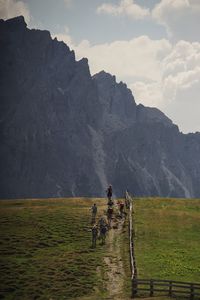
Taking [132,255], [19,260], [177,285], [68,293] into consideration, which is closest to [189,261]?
[132,255]

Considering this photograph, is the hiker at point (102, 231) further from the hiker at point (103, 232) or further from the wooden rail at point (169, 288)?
the wooden rail at point (169, 288)

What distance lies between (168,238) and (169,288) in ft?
51.2

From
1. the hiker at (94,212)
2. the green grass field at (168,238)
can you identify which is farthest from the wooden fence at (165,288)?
the hiker at (94,212)

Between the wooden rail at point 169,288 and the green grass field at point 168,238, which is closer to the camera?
the wooden rail at point 169,288

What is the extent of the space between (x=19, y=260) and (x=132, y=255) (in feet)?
35.3

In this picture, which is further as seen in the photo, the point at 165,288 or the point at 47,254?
the point at 47,254

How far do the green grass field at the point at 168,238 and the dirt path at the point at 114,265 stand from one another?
1.86m

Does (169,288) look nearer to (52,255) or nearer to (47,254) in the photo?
(52,255)

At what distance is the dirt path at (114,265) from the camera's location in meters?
35.7

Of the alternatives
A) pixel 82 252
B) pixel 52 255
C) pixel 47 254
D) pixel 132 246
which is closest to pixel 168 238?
pixel 132 246

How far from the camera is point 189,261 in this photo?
4216 cm

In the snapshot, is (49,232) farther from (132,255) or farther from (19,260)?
(132,255)

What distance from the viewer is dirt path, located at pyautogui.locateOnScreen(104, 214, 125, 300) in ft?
117

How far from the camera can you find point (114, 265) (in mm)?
41344
